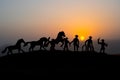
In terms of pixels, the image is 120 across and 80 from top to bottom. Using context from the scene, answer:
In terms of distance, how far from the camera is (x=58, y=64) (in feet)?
125

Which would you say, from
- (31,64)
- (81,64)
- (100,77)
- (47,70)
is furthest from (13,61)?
(100,77)

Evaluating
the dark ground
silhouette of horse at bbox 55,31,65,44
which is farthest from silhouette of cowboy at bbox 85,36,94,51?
silhouette of horse at bbox 55,31,65,44

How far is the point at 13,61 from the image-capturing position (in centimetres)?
3988

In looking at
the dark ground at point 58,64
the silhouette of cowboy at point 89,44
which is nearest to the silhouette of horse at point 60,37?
the dark ground at point 58,64

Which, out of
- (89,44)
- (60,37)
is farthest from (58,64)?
(89,44)

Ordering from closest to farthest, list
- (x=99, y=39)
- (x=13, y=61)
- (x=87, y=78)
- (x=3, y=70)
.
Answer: (x=87, y=78)
(x=3, y=70)
(x=13, y=61)
(x=99, y=39)

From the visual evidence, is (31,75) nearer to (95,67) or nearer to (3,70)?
(3,70)

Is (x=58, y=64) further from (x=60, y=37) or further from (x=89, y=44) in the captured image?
(x=89, y=44)

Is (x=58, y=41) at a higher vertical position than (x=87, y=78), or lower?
higher

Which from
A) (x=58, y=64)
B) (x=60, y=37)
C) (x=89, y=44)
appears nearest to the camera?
(x=58, y=64)

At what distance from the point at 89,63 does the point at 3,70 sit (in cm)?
1046

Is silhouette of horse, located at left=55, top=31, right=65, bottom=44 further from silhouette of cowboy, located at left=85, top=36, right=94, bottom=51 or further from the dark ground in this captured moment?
silhouette of cowboy, located at left=85, top=36, right=94, bottom=51

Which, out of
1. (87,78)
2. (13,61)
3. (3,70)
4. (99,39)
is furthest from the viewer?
(99,39)

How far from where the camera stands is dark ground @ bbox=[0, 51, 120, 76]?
117ft
